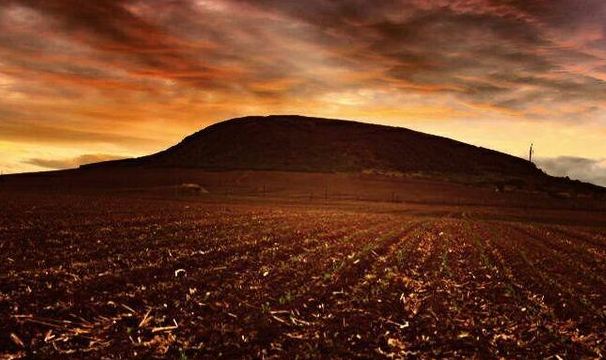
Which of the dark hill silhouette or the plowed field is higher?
the dark hill silhouette

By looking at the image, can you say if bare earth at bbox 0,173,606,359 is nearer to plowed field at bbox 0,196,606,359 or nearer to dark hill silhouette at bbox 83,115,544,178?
plowed field at bbox 0,196,606,359

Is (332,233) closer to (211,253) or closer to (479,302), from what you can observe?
(211,253)

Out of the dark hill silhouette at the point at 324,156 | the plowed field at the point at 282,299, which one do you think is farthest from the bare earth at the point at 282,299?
the dark hill silhouette at the point at 324,156

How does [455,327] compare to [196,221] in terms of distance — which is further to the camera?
[196,221]

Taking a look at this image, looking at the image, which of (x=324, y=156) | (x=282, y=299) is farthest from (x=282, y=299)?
(x=324, y=156)

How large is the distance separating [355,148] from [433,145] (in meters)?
34.4

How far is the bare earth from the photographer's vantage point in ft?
36.1

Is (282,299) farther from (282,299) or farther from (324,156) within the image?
(324,156)

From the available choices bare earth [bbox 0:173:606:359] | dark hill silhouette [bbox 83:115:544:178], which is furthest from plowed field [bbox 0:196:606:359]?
dark hill silhouette [bbox 83:115:544:178]

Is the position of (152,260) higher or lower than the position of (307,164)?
lower

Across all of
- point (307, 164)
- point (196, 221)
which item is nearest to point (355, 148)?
point (307, 164)

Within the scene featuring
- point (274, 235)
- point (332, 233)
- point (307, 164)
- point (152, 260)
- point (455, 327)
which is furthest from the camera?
point (307, 164)

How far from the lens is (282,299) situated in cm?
1471

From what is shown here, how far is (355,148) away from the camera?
610 feet
